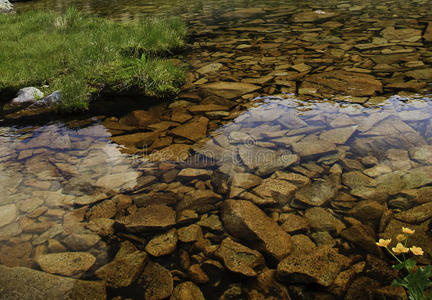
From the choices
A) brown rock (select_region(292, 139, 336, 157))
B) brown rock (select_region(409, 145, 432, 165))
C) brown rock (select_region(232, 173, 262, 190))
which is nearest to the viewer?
brown rock (select_region(232, 173, 262, 190))

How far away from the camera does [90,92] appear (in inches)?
178

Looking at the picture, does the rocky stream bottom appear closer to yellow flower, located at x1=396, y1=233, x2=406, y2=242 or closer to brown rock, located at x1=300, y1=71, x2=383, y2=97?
yellow flower, located at x1=396, y1=233, x2=406, y2=242

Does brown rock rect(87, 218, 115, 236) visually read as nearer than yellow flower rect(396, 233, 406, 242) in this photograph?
No

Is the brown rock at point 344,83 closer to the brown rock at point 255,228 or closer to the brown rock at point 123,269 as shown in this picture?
the brown rock at point 255,228

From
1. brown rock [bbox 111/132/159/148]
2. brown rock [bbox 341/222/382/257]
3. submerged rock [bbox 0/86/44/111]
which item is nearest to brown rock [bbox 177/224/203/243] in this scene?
brown rock [bbox 341/222/382/257]

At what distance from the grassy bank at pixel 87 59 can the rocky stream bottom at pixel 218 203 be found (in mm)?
812

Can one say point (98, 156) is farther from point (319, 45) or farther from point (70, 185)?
point (319, 45)

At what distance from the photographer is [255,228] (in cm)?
227

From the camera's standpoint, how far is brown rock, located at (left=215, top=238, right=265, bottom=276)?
1986 millimetres

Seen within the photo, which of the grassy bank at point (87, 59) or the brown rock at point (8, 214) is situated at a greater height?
the grassy bank at point (87, 59)

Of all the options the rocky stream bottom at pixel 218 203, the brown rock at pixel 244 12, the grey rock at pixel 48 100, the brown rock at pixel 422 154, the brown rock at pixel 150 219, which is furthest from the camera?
the brown rock at pixel 244 12

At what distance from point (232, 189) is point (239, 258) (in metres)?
0.75

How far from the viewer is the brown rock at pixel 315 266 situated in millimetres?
1863

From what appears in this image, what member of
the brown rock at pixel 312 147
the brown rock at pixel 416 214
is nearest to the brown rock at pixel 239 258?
the brown rock at pixel 416 214
